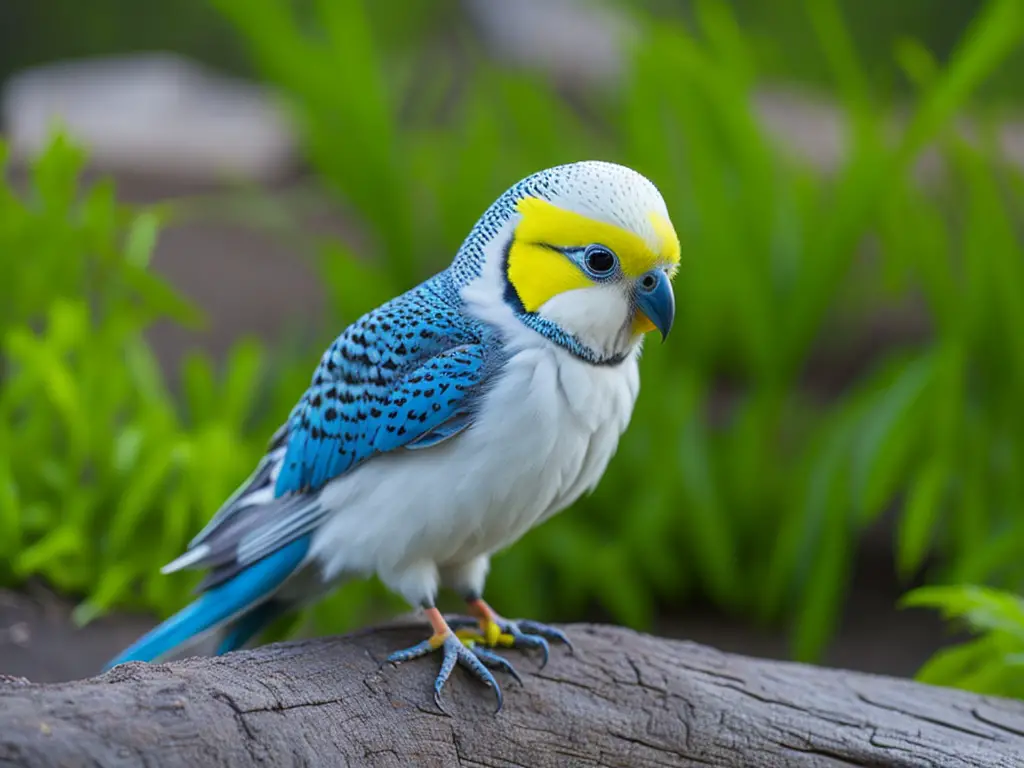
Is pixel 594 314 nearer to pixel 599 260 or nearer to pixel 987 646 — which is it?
pixel 599 260

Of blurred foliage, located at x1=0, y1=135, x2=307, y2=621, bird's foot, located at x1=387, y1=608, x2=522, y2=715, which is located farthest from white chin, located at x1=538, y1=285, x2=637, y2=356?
blurred foliage, located at x1=0, y1=135, x2=307, y2=621

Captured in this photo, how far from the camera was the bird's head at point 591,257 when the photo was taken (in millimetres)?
1415

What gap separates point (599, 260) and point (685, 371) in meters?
1.62

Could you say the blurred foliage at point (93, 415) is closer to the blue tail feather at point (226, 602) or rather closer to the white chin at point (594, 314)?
the blue tail feather at point (226, 602)

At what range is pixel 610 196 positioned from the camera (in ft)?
4.65

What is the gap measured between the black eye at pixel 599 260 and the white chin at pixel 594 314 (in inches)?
0.8

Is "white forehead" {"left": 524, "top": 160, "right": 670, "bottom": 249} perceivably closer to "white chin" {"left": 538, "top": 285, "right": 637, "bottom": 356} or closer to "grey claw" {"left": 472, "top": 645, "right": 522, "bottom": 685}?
"white chin" {"left": 538, "top": 285, "right": 637, "bottom": 356}

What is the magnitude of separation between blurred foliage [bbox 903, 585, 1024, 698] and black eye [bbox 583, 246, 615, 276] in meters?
0.89

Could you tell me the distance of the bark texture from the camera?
124 cm

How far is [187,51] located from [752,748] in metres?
6.34

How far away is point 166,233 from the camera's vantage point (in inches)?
183

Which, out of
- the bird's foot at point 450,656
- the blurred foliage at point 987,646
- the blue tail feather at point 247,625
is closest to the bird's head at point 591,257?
the bird's foot at point 450,656

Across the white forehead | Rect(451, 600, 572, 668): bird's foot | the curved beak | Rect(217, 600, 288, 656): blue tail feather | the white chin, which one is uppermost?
the white forehead

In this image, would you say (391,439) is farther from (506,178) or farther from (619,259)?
(506,178)
